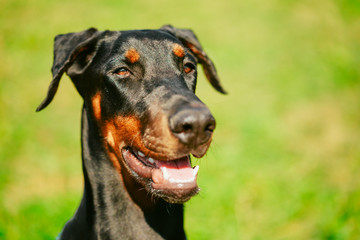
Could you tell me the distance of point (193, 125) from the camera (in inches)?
95.2

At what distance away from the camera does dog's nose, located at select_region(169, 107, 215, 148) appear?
2.41 metres

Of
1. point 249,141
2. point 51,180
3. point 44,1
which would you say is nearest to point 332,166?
point 249,141

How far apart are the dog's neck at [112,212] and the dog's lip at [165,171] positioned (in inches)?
15.4

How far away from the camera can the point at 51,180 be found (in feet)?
22.1

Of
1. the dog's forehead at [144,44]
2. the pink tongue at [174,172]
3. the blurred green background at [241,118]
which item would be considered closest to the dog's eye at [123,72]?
the dog's forehead at [144,44]

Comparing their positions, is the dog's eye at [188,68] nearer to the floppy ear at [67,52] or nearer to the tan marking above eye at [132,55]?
the tan marking above eye at [132,55]

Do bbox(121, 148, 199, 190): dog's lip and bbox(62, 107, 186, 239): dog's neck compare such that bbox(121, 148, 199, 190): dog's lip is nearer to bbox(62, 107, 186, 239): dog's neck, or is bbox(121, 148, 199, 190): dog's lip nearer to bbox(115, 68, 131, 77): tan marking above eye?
bbox(62, 107, 186, 239): dog's neck

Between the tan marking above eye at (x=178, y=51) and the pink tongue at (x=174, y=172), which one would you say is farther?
the tan marking above eye at (x=178, y=51)

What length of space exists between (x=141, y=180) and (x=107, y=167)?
1.78ft

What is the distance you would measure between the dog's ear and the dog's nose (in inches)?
60.7

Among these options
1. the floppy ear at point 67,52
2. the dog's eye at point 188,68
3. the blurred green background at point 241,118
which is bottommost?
the blurred green background at point 241,118

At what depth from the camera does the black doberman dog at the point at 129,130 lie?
8.94 feet

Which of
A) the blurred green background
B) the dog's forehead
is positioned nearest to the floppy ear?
the dog's forehead

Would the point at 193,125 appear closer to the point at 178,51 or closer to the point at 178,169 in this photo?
the point at 178,169
